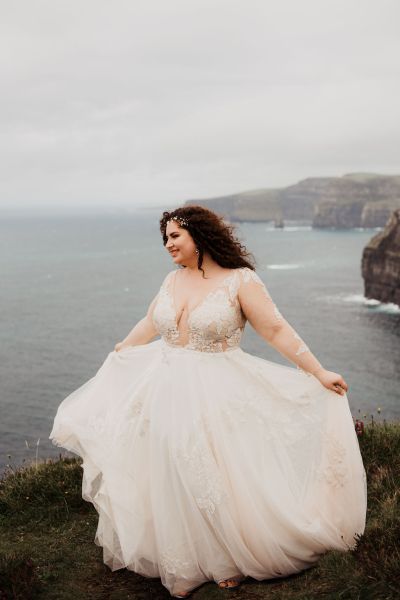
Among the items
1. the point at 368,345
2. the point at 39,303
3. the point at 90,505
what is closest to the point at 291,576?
the point at 90,505

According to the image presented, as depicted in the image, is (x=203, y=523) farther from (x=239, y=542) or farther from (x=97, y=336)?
(x=97, y=336)

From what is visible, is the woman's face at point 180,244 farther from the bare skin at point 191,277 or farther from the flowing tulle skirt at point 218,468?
the flowing tulle skirt at point 218,468

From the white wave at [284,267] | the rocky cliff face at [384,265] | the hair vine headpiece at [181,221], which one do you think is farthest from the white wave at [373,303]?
the hair vine headpiece at [181,221]

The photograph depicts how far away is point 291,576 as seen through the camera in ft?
18.9

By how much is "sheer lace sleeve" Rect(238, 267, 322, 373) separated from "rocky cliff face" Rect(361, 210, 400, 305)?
99016 mm

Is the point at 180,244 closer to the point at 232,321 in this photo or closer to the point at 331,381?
the point at 232,321

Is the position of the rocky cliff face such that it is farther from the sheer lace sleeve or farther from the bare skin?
the sheer lace sleeve

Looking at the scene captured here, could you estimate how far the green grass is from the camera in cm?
506

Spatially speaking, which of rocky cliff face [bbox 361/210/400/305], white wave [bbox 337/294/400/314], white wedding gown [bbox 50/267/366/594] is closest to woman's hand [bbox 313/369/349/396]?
white wedding gown [bbox 50/267/366/594]

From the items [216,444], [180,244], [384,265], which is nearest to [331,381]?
[216,444]

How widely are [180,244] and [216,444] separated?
1.96 meters

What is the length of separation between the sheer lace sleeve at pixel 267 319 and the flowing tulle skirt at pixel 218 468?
34 centimetres

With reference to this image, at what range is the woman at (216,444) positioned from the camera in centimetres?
562

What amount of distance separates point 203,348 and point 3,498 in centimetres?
424
